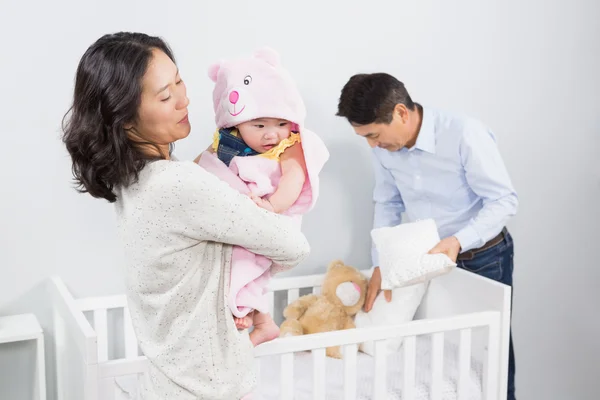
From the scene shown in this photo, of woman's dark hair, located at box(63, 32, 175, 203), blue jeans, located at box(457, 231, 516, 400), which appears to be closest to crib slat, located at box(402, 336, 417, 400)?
blue jeans, located at box(457, 231, 516, 400)

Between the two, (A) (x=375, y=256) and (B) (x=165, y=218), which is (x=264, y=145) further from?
(A) (x=375, y=256)

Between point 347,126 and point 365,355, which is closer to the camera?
point 365,355

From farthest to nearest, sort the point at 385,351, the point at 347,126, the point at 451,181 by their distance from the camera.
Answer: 1. the point at 347,126
2. the point at 451,181
3. the point at 385,351

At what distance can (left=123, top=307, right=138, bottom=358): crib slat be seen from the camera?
6.66ft

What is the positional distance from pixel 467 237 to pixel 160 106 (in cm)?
113

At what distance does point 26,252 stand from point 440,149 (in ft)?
4.02

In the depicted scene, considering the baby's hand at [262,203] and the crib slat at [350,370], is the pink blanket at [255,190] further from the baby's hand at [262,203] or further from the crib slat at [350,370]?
the crib slat at [350,370]

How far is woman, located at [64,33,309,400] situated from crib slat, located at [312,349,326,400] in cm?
39

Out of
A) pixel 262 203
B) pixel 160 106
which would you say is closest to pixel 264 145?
pixel 262 203

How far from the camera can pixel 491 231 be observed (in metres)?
2.02

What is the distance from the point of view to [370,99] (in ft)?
6.48

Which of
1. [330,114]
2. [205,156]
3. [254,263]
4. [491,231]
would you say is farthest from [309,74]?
[254,263]

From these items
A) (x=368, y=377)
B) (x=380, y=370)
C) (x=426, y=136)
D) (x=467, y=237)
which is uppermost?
(x=426, y=136)

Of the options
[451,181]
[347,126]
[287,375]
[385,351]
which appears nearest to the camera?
[287,375]
